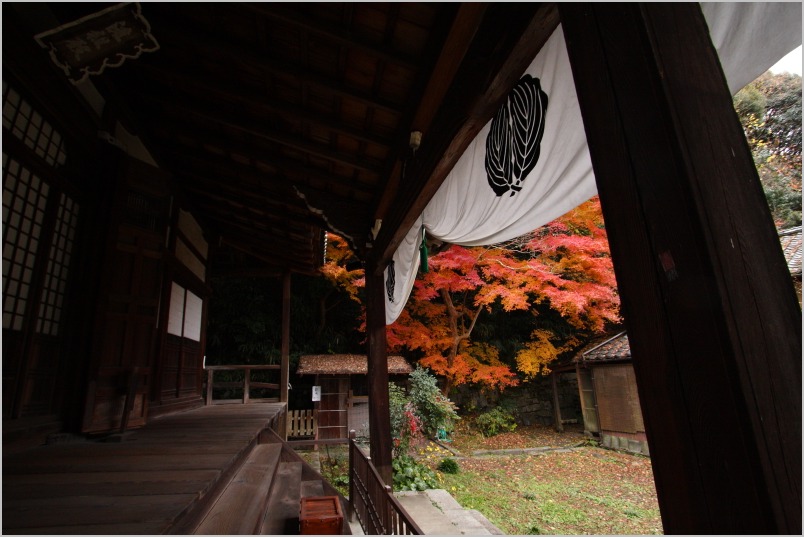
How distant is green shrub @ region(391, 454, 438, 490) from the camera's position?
8.12 meters

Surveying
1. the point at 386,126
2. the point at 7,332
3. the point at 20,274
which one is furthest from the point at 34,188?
the point at 386,126

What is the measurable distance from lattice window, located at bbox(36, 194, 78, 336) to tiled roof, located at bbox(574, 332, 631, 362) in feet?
40.1

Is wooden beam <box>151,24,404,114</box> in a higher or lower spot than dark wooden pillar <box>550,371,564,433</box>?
higher

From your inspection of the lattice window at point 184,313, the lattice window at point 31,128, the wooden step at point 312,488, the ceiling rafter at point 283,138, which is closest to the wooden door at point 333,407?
the lattice window at point 184,313

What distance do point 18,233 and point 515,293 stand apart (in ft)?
28.3

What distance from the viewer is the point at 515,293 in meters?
9.44

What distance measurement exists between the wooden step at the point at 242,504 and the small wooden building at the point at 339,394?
7.45 meters

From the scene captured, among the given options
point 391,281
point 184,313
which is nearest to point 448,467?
point 391,281

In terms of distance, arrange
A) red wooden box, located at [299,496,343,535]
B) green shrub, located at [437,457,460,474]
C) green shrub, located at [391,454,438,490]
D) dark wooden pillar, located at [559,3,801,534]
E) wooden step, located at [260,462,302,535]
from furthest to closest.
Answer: green shrub, located at [437,457,460,474]
green shrub, located at [391,454,438,490]
wooden step, located at [260,462,302,535]
red wooden box, located at [299,496,343,535]
dark wooden pillar, located at [559,3,801,534]

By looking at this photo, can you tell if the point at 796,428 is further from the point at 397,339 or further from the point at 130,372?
the point at 397,339

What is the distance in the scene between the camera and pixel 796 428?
85 centimetres

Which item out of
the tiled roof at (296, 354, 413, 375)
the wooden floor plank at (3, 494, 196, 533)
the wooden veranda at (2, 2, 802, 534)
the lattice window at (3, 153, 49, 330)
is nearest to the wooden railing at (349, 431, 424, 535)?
the wooden veranda at (2, 2, 802, 534)

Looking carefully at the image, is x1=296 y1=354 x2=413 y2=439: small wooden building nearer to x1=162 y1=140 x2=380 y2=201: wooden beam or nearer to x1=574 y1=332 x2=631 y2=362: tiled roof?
x1=574 y1=332 x2=631 y2=362: tiled roof

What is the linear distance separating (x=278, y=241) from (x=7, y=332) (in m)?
4.56
